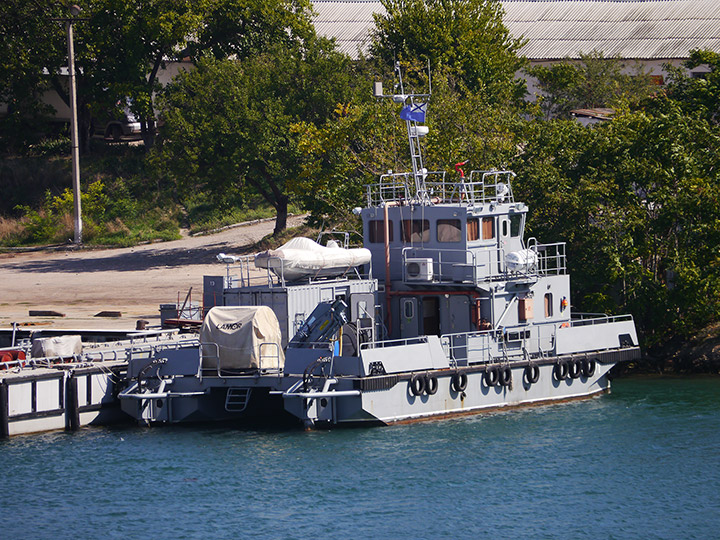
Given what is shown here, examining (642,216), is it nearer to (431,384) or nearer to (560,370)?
(560,370)

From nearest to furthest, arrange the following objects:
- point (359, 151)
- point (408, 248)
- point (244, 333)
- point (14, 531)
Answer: point (14, 531) < point (244, 333) < point (408, 248) < point (359, 151)

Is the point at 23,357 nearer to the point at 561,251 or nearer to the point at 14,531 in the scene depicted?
the point at 14,531

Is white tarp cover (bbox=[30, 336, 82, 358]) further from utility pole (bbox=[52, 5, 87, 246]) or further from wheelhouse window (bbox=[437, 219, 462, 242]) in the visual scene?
utility pole (bbox=[52, 5, 87, 246])

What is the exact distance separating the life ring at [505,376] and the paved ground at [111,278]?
15679 mm

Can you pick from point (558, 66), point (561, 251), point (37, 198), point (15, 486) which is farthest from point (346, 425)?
point (558, 66)

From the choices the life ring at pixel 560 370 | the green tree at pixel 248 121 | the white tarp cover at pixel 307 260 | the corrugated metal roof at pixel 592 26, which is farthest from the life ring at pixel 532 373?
the corrugated metal roof at pixel 592 26

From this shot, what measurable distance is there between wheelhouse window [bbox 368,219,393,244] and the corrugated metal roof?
151ft

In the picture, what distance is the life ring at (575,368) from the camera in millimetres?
32688

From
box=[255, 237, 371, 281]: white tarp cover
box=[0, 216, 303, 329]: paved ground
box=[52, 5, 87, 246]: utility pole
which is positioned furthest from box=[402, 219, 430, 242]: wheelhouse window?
box=[52, 5, 87, 246]: utility pole

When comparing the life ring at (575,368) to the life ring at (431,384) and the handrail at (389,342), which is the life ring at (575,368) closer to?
the handrail at (389,342)

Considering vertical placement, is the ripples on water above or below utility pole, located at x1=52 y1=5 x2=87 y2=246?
below

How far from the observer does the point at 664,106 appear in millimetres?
42188

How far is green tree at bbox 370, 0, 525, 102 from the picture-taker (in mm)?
63031

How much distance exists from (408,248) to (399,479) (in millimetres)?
8793
